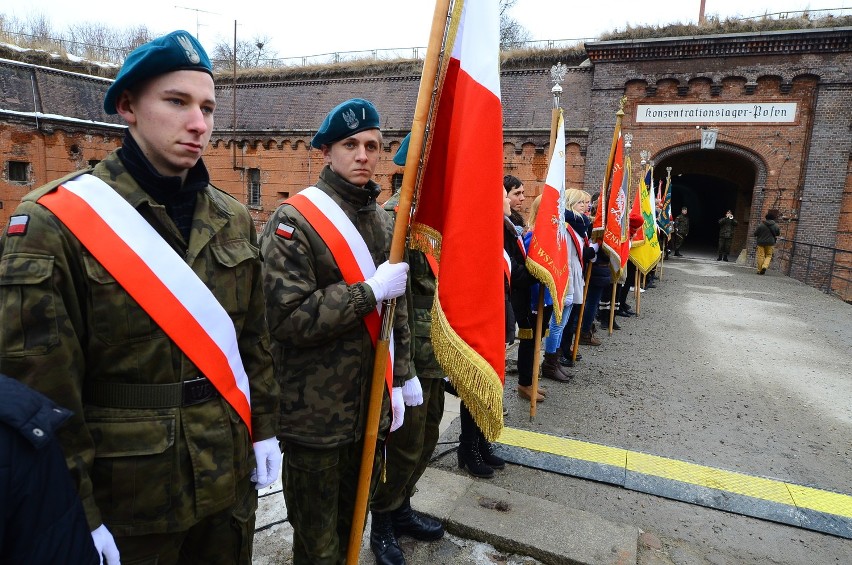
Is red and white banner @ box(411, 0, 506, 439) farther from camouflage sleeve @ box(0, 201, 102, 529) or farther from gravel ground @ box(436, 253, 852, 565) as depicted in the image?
gravel ground @ box(436, 253, 852, 565)

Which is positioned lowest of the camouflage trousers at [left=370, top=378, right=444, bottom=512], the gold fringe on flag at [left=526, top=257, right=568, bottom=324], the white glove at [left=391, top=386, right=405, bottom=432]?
the camouflage trousers at [left=370, top=378, right=444, bottom=512]

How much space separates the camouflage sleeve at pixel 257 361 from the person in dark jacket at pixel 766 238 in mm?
16356

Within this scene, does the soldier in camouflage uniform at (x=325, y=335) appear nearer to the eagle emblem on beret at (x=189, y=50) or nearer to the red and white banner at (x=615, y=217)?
the eagle emblem on beret at (x=189, y=50)

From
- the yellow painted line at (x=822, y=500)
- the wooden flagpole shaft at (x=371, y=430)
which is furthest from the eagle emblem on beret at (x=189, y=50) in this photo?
the yellow painted line at (x=822, y=500)

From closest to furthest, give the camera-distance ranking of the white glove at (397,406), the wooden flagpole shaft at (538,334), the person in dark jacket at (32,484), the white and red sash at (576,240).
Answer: the person in dark jacket at (32,484) < the white glove at (397,406) < the wooden flagpole shaft at (538,334) < the white and red sash at (576,240)

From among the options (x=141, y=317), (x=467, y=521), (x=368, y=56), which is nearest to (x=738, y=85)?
(x=368, y=56)

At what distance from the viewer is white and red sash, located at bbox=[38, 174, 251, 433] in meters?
1.32

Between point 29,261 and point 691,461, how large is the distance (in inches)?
176

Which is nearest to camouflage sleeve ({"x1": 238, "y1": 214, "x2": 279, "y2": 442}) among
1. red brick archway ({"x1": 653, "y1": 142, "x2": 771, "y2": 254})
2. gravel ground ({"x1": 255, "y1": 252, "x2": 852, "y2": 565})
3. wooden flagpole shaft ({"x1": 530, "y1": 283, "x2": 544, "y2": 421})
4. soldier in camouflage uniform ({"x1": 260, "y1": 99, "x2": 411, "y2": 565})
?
soldier in camouflage uniform ({"x1": 260, "y1": 99, "x2": 411, "y2": 565})

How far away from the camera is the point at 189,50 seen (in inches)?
57.8

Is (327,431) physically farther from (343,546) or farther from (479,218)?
(479,218)

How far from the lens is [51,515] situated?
0.97 m

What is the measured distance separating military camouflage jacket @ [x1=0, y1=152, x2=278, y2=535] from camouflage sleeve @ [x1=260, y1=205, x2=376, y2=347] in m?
0.35

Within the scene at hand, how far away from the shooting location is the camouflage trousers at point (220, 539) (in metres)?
1.53
